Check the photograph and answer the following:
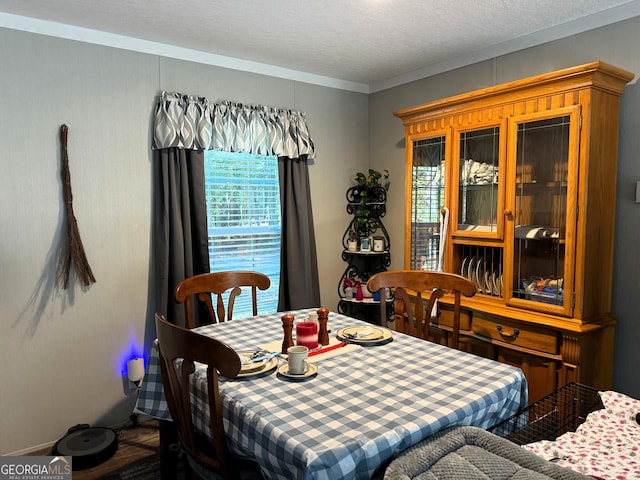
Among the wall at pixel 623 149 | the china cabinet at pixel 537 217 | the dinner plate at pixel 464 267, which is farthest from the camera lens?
the dinner plate at pixel 464 267

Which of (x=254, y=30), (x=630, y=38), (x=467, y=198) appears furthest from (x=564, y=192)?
(x=254, y=30)

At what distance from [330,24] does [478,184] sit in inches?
50.9

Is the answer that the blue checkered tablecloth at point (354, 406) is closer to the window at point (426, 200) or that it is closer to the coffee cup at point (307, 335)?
the coffee cup at point (307, 335)

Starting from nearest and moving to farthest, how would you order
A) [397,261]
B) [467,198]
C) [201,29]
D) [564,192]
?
1. [564,192]
2. [201,29]
3. [467,198]
4. [397,261]

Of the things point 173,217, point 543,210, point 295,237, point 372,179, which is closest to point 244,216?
point 295,237

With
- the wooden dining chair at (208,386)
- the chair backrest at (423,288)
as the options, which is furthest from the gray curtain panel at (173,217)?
the wooden dining chair at (208,386)

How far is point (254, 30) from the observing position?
2746 millimetres

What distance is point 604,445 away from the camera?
1448 mm

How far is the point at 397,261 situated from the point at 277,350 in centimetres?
213

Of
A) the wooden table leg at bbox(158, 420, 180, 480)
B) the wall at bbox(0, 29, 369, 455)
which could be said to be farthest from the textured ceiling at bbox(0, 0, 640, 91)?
the wooden table leg at bbox(158, 420, 180, 480)

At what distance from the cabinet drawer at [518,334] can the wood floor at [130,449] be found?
2008mm

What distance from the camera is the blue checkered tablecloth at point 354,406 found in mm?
1201

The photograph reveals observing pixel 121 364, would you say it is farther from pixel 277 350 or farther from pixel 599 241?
pixel 599 241

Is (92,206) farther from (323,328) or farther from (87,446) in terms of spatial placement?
(323,328)
